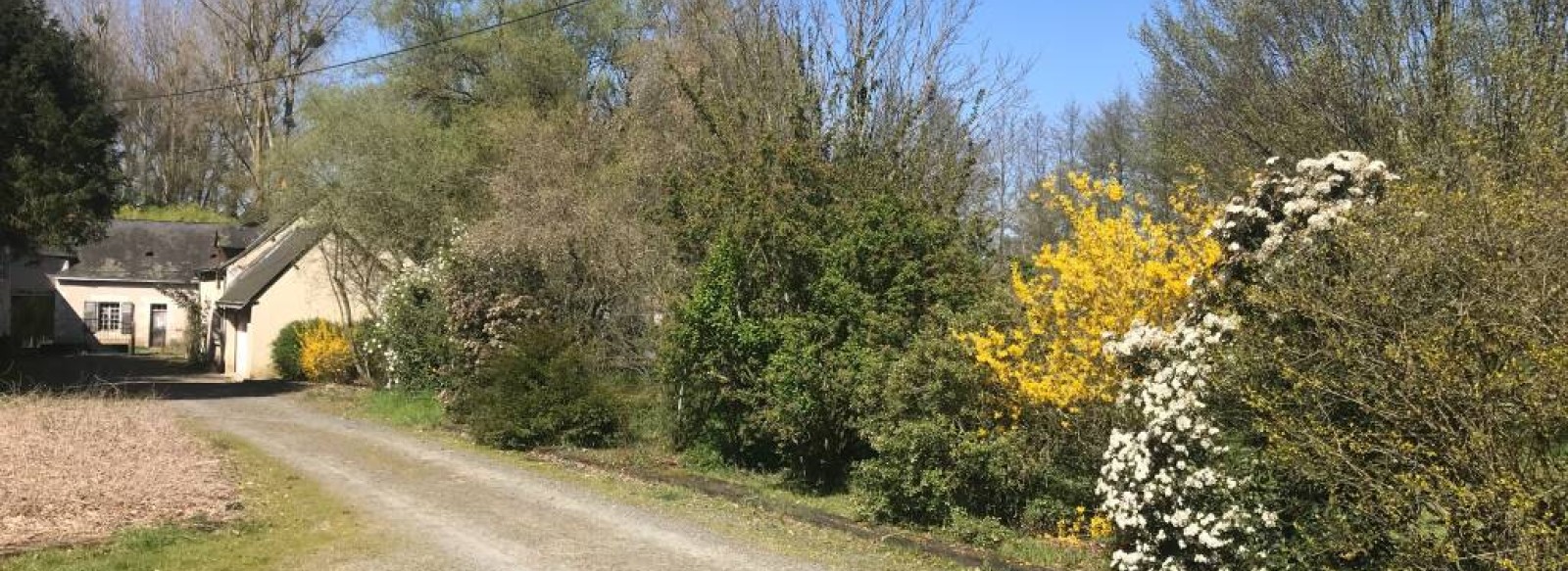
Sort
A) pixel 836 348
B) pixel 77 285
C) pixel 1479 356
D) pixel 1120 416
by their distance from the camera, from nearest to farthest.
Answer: pixel 1479 356
pixel 1120 416
pixel 836 348
pixel 77 285

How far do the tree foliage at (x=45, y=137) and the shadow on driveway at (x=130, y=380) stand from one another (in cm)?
332

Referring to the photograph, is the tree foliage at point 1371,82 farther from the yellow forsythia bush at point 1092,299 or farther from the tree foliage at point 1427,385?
the tree foliage at point 1427,385

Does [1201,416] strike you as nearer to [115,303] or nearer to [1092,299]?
[1092,299]

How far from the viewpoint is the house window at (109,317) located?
47.6 metres

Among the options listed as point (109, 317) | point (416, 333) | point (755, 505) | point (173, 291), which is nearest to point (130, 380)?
point (416, 333)

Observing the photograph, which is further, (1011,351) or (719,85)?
(719,85)

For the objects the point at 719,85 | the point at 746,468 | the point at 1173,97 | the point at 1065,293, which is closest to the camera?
the point at 1065,293

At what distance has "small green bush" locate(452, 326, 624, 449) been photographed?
15609 mm

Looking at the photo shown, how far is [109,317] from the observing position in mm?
47812

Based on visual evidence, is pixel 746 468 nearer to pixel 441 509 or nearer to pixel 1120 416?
pixel 441 509

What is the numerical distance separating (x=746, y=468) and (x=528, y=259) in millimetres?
7049

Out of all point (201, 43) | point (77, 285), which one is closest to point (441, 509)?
point (77, 285)

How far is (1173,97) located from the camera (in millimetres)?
18141

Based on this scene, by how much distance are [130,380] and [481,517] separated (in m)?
23.3
